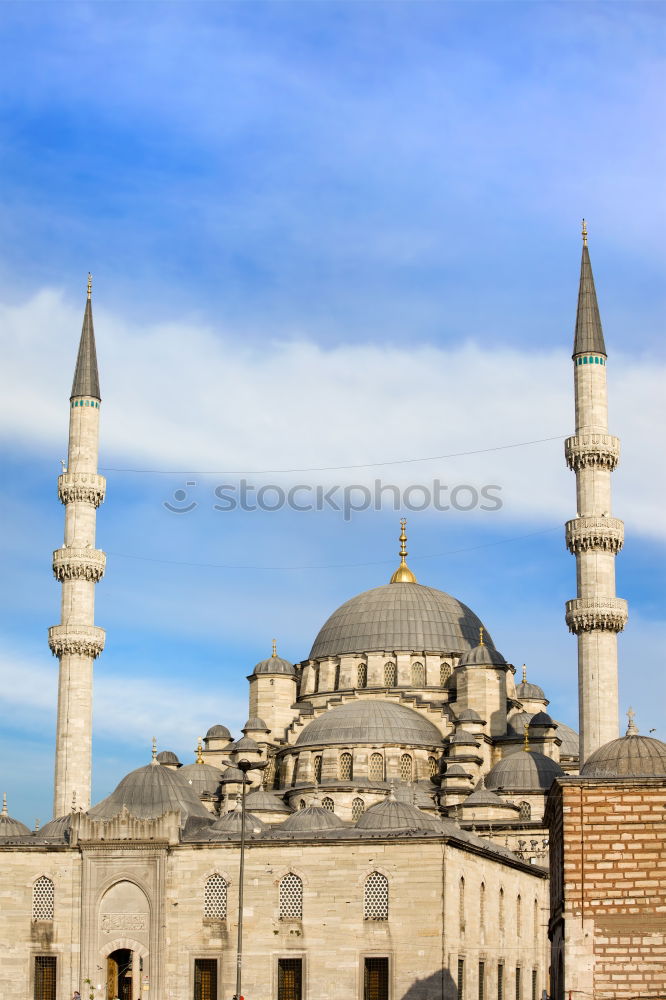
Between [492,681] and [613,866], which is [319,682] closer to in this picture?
[492,681]

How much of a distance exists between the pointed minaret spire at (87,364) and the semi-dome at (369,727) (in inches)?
594

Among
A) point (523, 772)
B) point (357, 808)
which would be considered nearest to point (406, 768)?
point (357, 808)

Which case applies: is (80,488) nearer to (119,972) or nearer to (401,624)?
(401,624)

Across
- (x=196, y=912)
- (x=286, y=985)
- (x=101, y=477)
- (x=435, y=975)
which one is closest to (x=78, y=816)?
(x=196, y=912)

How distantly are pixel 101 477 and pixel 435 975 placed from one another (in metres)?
25.2

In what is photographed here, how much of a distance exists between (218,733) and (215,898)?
67.1 ft

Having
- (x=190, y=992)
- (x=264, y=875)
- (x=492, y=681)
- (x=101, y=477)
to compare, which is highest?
(x=101, y=477)

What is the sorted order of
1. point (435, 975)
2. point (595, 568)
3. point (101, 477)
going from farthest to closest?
point (101, 477) → point (595, 568) → point (435, 975)

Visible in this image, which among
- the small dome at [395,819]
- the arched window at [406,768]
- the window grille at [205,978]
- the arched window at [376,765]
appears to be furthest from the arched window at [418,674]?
the window grille at [205,978]

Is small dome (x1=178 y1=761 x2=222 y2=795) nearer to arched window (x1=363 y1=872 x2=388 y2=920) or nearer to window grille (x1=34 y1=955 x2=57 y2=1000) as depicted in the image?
window grille (x1=34 y1=955 x2=57 y2=1000)

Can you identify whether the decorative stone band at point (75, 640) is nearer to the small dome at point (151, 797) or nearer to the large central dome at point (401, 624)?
the small dome at point (151, 797)

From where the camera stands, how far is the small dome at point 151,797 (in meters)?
47.8

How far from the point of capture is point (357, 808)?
53.6 meters

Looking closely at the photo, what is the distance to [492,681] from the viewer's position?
199 ft
